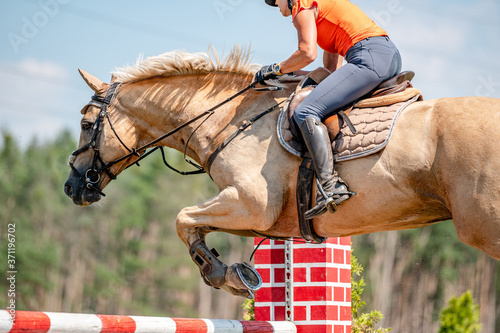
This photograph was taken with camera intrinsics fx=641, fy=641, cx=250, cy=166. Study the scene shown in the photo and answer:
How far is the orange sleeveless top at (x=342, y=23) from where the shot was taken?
4.77 meters

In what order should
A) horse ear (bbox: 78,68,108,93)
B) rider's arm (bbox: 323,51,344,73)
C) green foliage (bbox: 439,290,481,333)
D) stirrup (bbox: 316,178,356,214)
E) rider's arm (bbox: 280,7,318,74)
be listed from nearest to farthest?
stirrup (bbox: 316,178,356,214) → rider's arm (bbox: 280,7,318,74) → rider's arm (bbox: 323,51,344,73) → horse ear (bbox: 78,68,108,93) → green foliage (bbox: 439,290,481,333)

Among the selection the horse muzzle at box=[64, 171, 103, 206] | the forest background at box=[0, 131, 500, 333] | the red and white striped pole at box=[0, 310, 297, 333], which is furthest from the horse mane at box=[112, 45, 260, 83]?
the forest background at box=[0, 131, 500, 333]

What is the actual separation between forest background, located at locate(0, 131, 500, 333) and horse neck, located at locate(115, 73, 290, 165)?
3987cm

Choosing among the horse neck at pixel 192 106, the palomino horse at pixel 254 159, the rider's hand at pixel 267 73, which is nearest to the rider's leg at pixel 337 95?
the palomino horse at pixel 254 159

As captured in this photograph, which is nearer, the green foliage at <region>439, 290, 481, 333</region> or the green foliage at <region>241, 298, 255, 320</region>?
the green foliage at <region>241, 298, 255, 320</region>

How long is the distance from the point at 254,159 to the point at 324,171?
24.8 inches

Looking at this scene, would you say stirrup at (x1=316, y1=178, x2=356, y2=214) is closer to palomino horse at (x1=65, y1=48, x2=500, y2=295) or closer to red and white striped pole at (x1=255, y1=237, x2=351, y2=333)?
palomino horse at (x1=65, y1=48, x2=500, y2=295)

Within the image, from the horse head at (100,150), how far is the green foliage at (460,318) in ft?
44.1

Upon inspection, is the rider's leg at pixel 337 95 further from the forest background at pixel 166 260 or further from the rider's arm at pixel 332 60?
the forest background at pixel 166 260

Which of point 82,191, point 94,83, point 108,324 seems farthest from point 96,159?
point 108,324

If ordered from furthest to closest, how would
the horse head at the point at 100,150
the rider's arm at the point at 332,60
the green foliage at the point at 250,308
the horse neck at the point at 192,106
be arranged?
1. the green foliage at the point at 250,308
2. the horse head at the point at 100,150
3. the rider's arm at the point at 332,60
4. the horse neck at the point at 192,106

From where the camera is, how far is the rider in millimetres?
4449

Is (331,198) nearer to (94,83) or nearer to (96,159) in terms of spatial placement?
(96,159)

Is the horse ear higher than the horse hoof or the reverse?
higher
